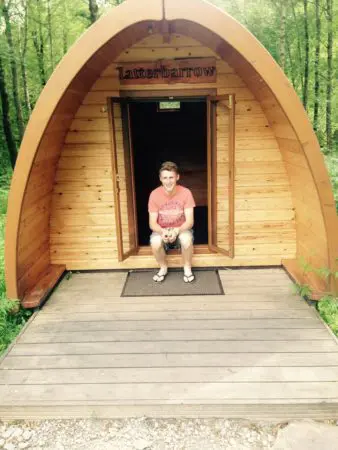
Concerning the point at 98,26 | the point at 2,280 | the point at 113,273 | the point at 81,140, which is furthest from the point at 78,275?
the point at 98,26

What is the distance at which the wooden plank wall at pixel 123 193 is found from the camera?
177 inches

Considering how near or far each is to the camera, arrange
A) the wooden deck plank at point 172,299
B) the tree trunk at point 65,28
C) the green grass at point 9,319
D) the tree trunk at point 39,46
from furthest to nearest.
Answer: the tree trunk at point 65,28 → the tree trunk at point 39,46 → the wooden deck plank at point 172,299 → the green grass at point 9,319

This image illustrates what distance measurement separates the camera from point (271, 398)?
267 centimetres

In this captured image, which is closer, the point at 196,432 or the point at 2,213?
the point at 196,432

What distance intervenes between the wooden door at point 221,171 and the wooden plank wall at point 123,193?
0.03 meters

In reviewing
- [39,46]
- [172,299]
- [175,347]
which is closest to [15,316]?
[172,299]

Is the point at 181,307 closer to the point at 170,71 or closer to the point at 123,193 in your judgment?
the point at 123,193

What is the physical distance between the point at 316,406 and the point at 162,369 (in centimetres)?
115

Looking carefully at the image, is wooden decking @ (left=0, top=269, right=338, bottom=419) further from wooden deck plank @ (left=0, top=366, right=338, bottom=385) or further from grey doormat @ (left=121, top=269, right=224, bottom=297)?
grey doormat @ (left=121, top=269, right=224, bottom=297)

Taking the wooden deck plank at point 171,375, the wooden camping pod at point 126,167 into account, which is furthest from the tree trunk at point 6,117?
the wooden deck plank at point 171,375

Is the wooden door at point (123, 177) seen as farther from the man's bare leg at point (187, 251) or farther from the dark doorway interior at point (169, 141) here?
the dark doorway interior at point (169, 141)

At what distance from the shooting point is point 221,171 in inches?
188

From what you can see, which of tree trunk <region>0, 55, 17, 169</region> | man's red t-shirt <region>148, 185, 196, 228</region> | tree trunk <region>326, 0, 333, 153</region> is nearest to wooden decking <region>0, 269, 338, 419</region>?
man's red t-shirt <region>148, 185, 196, 228</region>

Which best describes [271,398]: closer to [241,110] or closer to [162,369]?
[162,369]
